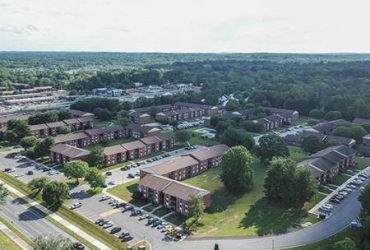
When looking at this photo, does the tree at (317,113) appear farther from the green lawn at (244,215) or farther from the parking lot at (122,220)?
the parking lot at (122,220)

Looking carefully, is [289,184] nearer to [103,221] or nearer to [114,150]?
[103,221]

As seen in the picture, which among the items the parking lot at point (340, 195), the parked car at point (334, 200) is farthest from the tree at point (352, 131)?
Result: the parked car at point (334, 200)

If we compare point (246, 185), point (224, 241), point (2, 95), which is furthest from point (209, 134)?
point (2, 95)

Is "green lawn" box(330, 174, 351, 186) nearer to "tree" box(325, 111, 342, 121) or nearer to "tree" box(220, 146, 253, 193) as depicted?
"tree" box(220, 146, 253, 193)

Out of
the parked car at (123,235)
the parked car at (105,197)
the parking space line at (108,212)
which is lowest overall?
the parked car at (105,197)

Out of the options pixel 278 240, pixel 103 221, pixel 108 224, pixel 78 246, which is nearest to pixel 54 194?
pixel 103 221

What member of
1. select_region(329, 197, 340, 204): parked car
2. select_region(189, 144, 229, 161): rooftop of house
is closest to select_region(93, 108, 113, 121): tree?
select_region(189, 144, 229, 161): rooftop of house

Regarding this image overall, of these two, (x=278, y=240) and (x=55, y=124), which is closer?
(x=278, y=240)
